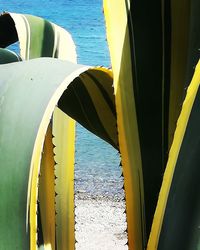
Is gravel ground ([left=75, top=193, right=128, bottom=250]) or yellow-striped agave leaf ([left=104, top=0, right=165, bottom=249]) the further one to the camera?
gravel ground ([left=75, top=193, right=128, bottom=250])

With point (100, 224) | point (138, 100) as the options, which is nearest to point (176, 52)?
point (138, 100)

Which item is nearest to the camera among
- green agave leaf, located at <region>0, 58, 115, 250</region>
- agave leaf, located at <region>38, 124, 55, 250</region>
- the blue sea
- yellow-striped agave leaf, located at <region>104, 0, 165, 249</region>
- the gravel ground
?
green agave leaf, located at <region>0, 58, 115, 250</region>

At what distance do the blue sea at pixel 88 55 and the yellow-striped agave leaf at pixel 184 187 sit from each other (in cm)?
19

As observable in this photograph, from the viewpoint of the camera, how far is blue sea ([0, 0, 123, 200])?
409cm

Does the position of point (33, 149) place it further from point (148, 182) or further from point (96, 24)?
point (96, 24)

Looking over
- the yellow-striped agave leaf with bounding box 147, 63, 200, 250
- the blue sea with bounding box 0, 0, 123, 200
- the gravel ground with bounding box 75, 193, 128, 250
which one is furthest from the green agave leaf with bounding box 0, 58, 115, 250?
the gravel ground with bounding box 75, 193, 128, 250

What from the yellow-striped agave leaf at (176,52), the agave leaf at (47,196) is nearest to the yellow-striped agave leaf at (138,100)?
the yellow-striped agave leaf at (176,52)

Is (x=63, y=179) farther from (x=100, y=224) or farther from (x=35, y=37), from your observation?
(x=100, y=224)

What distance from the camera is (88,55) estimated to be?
25.3ft

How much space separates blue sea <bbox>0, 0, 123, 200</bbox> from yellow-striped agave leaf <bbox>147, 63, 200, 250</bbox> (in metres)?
0.19

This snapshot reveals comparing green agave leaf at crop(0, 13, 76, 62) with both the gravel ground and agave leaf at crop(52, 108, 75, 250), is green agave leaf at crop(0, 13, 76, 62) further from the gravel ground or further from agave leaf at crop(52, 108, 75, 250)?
the gravel ground

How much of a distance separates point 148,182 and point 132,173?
23 millimetres

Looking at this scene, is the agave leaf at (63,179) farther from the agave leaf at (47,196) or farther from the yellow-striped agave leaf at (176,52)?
the yellow-striped agave leaf at (176,52)

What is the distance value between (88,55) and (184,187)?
7415 mm
